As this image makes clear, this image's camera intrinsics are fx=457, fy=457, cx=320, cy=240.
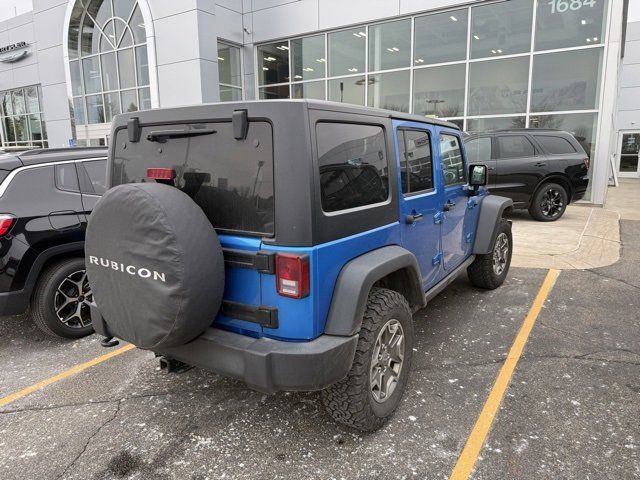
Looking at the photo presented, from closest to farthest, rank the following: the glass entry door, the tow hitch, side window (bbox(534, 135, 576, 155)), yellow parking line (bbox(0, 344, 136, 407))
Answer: the tow hitch → yellow parking line (bbox(0, 344, 136, 407)) → side window (bbox(534, 135, 576, 155)) → the glass entry door

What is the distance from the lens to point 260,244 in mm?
2375

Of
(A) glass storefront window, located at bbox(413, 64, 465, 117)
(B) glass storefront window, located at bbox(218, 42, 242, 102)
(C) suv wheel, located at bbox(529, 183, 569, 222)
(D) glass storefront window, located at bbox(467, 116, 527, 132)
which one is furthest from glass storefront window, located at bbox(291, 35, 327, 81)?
(C) suv wheel, located at bbox(529, 183, 569, 222)

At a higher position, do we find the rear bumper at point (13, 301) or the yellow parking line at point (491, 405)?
the rear bumper at point (13, 301)

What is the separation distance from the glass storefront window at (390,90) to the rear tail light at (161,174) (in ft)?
40.8

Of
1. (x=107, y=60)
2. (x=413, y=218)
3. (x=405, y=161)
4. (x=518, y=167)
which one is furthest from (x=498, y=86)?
(x=107, y=60)

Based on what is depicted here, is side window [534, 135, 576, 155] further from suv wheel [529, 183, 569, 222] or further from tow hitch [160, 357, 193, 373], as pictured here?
tow hitch [160, 357, 193, 373]

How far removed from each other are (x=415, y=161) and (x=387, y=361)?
149 cm

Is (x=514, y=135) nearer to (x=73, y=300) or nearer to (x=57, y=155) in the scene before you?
(x=57, y=155)

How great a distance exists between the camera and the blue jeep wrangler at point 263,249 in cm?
227

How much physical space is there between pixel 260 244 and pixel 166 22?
15.2 metres

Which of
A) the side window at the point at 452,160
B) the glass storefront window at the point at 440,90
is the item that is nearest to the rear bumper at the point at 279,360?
the side window at the point at 452,160

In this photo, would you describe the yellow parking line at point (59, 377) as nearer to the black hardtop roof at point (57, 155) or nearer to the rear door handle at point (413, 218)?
the black hardtop roof at point (57, 155)

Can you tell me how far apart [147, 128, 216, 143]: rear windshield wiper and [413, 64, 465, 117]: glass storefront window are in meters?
12.0

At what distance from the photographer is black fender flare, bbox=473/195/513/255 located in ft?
15.6
